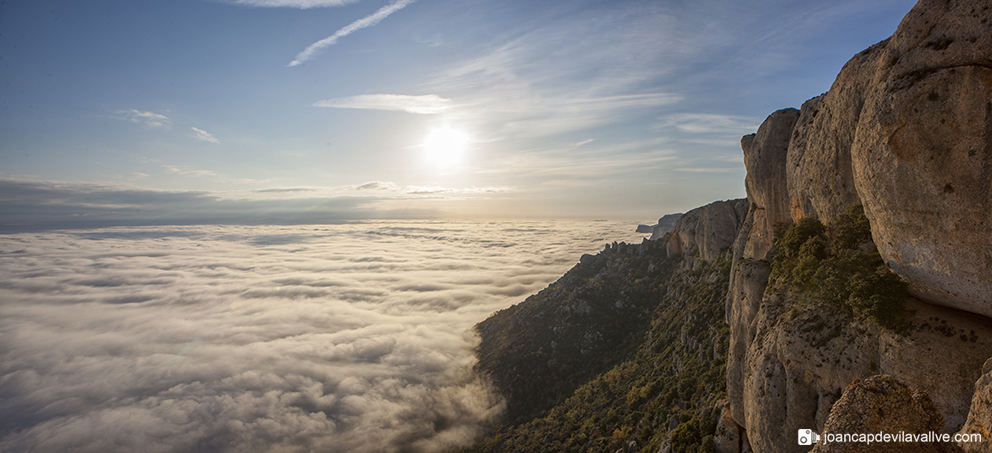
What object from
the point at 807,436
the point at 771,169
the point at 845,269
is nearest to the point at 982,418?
the point at 807,436

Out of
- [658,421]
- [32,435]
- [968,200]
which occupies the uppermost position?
[968,200]

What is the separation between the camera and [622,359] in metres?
65.4

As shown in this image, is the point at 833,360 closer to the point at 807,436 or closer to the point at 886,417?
the point at 807,436

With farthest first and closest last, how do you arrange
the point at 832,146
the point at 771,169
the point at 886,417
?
the point at 771,169 → the point at 832,146 → the point at 886,417

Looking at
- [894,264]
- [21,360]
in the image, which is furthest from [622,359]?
[21,360]

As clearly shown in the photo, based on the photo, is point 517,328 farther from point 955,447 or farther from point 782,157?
point 955,447

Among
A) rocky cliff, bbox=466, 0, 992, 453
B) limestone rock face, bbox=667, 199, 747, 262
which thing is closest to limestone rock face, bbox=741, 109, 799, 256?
rocky cliff, bbox=466, 0, 992, 453

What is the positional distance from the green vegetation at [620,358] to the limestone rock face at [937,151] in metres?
19.7

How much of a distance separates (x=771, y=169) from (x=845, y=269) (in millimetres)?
15572

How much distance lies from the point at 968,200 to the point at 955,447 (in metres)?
10.7

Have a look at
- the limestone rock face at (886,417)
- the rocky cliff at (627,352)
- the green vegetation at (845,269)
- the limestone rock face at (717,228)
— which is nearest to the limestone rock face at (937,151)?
the green vegetation at (845,269)

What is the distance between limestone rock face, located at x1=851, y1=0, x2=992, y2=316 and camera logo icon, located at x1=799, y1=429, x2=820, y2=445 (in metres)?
8.54

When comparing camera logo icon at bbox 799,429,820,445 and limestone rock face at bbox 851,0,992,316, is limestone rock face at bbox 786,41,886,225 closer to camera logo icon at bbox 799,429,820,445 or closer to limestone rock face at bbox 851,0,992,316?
limestone rock face at bbox 851,0,992,316

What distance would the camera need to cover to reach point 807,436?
18.6 meters
